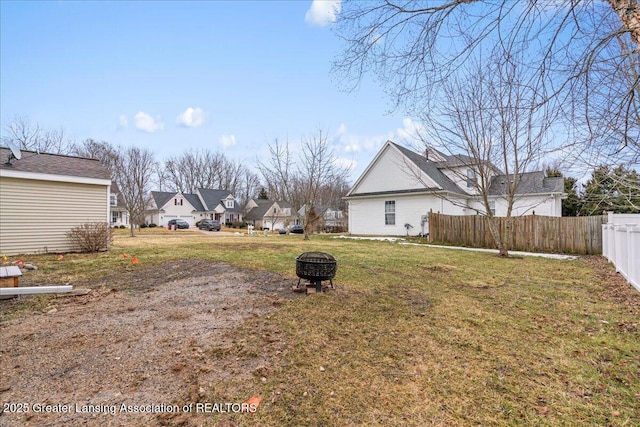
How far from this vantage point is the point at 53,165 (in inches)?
447

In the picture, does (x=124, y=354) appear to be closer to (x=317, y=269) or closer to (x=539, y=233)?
(x=317, y=269)

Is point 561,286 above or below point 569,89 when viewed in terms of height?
below

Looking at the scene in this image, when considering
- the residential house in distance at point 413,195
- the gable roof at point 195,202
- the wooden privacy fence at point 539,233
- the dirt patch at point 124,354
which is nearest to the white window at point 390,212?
the residential house in distance at point 413,195

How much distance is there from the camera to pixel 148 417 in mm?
2154

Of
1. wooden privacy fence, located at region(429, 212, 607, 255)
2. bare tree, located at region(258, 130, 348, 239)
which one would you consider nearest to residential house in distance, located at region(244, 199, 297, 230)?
bare tree, located at region(258, 130, 348, 239)

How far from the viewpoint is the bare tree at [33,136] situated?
1073 inches

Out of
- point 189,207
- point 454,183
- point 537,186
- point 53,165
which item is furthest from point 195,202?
point 537,186

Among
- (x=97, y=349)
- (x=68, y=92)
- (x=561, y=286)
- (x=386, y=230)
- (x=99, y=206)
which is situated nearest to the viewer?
(x=97, y=349)

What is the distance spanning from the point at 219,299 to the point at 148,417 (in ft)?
9.21

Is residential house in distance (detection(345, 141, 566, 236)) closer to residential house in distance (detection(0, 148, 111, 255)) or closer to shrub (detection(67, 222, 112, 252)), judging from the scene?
shrub (detection(67, 222, 112, 252))

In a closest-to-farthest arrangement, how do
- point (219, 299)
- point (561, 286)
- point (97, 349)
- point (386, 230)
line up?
1. point (97, 349)
2. point (219, 299)
3. point (561, 286)
4. point (386, 230)

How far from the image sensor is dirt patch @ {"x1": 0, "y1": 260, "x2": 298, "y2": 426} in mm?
2252

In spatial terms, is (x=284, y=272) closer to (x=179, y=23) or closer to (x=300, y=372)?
(x=300, y=372)

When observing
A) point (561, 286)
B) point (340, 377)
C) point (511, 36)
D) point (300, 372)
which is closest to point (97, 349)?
point (300, 372)
